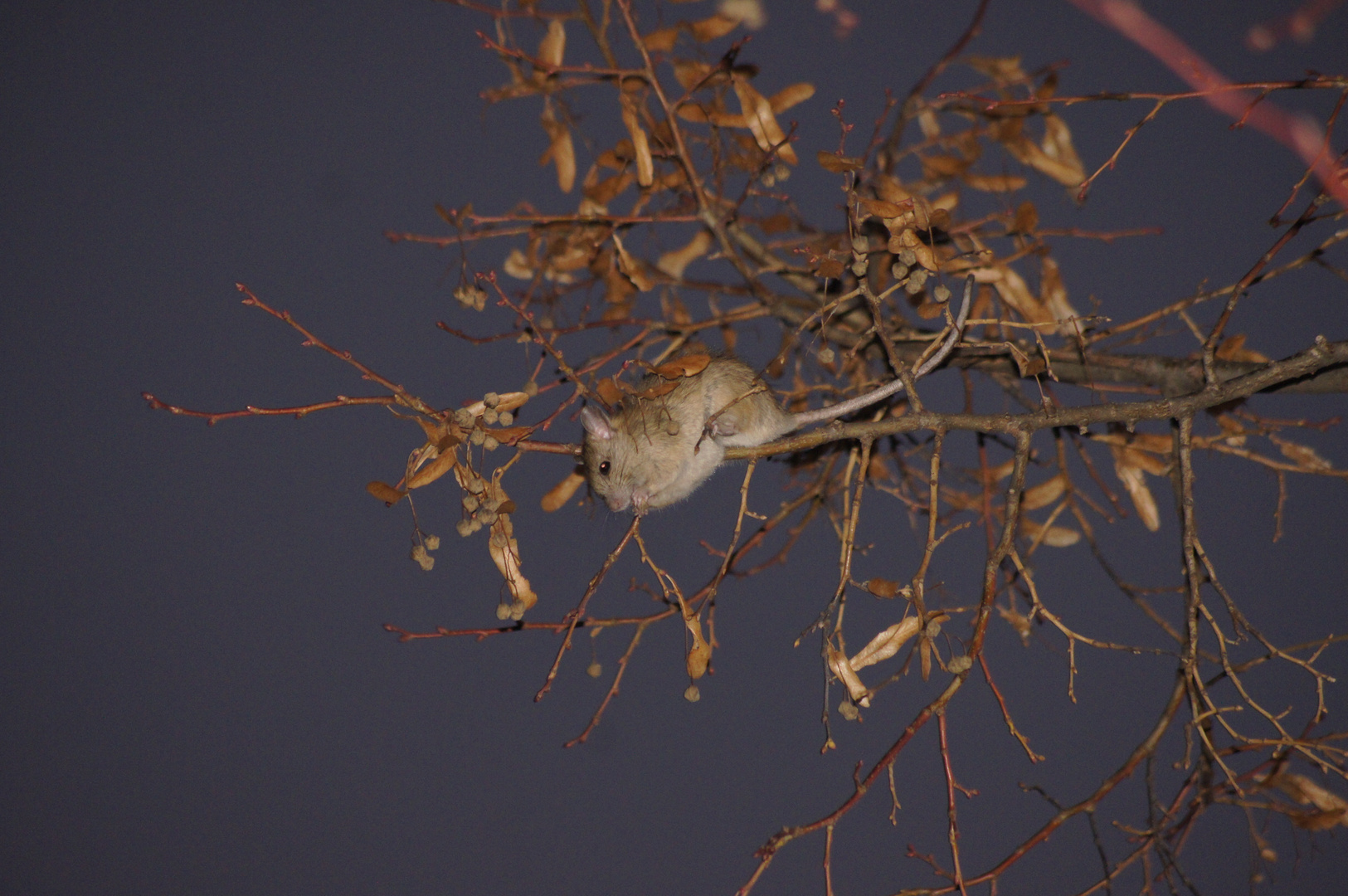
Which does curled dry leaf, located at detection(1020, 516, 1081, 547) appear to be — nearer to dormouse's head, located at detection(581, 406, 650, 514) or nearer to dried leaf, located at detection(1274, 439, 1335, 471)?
dried leaf, located at detection(1274, 439, 1335, 471)

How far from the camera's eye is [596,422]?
3.07 meters

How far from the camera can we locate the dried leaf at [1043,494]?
290cm

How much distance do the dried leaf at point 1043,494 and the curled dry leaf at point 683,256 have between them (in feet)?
4.40

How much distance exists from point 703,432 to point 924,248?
114 centimetres

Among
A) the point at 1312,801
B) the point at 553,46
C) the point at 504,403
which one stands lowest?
the point at 1312,801

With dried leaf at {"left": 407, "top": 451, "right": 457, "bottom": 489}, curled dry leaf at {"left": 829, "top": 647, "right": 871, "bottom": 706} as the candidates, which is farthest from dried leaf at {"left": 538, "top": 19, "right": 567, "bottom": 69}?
curled dry leaf at {"left": 829, "top": 647, "right": 871, "bottom": 706}

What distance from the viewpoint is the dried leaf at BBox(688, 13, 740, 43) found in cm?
245

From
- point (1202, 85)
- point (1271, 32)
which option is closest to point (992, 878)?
point (1202, 85)

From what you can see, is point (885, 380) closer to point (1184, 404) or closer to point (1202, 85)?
point (1184, 404)

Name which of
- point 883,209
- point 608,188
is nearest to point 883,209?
point 883,209

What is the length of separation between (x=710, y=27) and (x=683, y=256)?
2.79 feet

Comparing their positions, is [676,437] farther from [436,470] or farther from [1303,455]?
[1303,455]

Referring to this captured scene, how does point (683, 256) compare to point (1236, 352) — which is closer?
point (1236, 352)

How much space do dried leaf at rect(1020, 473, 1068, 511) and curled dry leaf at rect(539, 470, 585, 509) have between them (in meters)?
1.41
